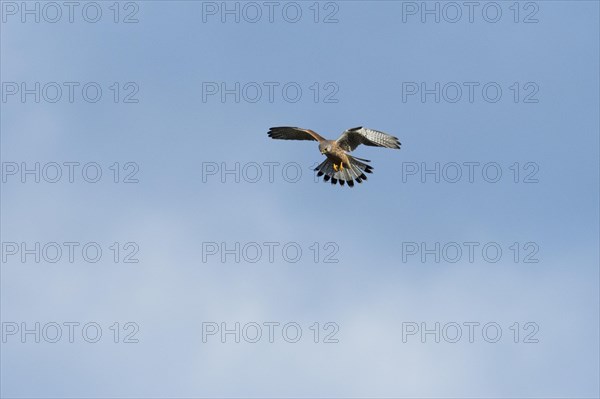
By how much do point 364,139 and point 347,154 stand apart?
50 cm

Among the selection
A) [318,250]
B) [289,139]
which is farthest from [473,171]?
[289,139]

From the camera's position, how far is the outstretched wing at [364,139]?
25141 mm

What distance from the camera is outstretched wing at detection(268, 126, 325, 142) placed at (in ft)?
86.9

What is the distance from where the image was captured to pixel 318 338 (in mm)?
32062

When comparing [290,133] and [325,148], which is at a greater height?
[290,133]

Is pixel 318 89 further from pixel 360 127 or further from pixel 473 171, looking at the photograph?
pixel 360 127

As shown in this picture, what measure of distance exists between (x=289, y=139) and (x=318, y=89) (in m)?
5.64

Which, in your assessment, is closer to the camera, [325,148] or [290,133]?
[325,148]

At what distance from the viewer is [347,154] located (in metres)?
25.7

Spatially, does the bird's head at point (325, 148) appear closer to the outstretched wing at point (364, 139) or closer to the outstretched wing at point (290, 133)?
the outstretched wing at point (364, 139)

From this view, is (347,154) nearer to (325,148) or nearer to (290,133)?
(325,148)

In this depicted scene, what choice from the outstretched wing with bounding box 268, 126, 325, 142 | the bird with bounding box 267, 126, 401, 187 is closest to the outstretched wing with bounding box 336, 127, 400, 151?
the bird with bounding box 267, 126, 401, 187

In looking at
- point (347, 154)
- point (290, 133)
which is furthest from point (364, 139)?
point (290, 133)

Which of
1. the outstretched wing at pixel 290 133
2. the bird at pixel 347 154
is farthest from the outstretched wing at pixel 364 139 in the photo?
the outstretched wing at pixel 290 133
